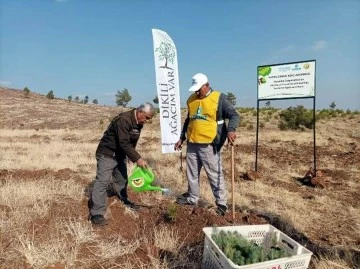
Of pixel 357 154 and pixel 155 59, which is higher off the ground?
pixel 155 59

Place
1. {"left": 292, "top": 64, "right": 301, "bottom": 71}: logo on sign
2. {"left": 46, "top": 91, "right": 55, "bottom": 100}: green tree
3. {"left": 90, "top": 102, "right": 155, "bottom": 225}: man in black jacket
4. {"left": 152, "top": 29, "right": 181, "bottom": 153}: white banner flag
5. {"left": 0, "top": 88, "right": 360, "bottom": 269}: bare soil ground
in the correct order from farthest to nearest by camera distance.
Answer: {"left": 46, "top": 91, "right": 55, "bottom": 100}: green tree → {"left": 292, "top": 64, "right": 301, "bottom": 71}: logo on sign → {"left": 152, "top": 29, "right": 181, "bottom": 153}: white banner flag → {"left": 90, "top": 102, "right": 155, "bottom": 225}: man in black jacket → {"left": 0, "top": 88, "right": 360, "bottom": 269}: bare soil ground

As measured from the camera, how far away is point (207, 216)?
16.2ft

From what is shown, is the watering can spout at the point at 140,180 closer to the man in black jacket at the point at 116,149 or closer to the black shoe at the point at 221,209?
the man in black jacket at the point at 116,149

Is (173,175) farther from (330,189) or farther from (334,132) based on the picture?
(334,132)

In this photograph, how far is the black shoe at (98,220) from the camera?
5031mm

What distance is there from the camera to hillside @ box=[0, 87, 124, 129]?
97.5 ft

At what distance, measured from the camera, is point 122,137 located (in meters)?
5.12

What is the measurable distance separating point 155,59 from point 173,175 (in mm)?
2862

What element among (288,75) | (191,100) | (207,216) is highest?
(288,75)

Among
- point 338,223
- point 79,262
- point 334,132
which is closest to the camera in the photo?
point 79,262

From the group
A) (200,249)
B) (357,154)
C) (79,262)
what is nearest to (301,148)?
(357,154)

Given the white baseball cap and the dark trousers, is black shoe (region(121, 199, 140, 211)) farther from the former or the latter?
the white baseball cap

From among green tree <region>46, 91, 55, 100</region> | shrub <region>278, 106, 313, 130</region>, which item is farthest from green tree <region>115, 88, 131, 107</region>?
shrub <region>278, 106, 313, 130</region>

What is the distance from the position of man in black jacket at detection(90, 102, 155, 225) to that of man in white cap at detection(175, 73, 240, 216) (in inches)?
28.6
